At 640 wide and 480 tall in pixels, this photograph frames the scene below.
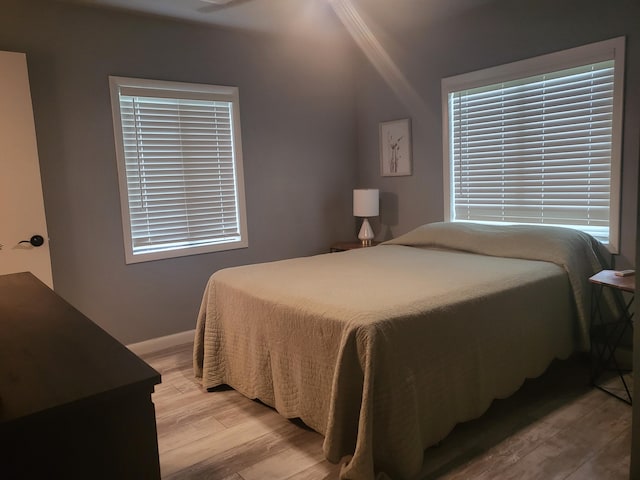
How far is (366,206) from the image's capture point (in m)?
4.27

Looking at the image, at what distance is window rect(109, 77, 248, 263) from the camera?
11.5ft

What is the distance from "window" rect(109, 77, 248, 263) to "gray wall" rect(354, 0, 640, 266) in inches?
52.1

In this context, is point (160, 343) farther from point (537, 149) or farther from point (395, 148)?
point (537, 149)

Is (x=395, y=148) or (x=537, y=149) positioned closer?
(x=537, y=149)

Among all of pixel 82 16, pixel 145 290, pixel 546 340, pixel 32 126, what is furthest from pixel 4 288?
pixel 546 340

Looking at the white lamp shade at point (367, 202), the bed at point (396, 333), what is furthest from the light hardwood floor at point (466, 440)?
the white lamp shade at point (367, 202)

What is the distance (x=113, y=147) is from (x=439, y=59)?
102 inches

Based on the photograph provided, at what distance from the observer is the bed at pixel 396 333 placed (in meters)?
1.90

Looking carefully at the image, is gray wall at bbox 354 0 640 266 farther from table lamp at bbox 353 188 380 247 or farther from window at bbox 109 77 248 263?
window at bbox 109 77 248 263

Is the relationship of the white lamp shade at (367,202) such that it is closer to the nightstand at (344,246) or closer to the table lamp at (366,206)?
the table lamp at (366,206)

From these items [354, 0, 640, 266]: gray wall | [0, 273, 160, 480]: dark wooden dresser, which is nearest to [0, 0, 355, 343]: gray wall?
→ [354, 0, 640, 266]: gray wall

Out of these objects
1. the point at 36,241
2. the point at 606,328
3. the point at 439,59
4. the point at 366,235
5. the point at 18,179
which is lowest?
the point at 606,328

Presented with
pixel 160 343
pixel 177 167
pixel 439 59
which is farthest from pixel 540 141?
pixel 160 343

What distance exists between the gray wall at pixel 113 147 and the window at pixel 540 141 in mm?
1164
